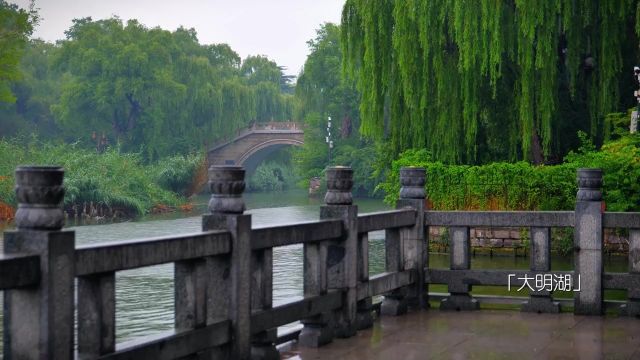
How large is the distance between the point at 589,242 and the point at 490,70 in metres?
11.1

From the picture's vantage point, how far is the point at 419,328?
801 centimetres

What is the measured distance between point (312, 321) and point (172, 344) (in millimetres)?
2025

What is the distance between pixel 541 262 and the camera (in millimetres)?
8828

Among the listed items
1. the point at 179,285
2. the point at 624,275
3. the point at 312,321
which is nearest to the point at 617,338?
the point at 624,275

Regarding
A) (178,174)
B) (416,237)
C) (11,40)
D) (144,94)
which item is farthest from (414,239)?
(144,94)

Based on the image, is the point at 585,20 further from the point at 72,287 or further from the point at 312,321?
the point at 72,287

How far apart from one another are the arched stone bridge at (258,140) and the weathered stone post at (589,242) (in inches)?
1969

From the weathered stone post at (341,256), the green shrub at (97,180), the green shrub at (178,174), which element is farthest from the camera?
the green shrub at (178,174)

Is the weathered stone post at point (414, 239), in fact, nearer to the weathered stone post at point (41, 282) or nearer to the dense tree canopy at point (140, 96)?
the weathered stone post at point (41, 282)

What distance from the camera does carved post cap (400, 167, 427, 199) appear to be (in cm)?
911

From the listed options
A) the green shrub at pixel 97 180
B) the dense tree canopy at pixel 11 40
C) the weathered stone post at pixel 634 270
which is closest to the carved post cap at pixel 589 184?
the weathered stone post at pixel 634 270

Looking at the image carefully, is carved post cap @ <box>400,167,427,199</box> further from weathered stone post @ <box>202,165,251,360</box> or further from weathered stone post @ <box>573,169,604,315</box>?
weathered stone post @ <box>202,165,251,360</box>

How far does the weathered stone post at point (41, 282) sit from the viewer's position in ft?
14.2

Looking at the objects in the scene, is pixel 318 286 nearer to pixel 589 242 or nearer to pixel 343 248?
pixel 343 248
